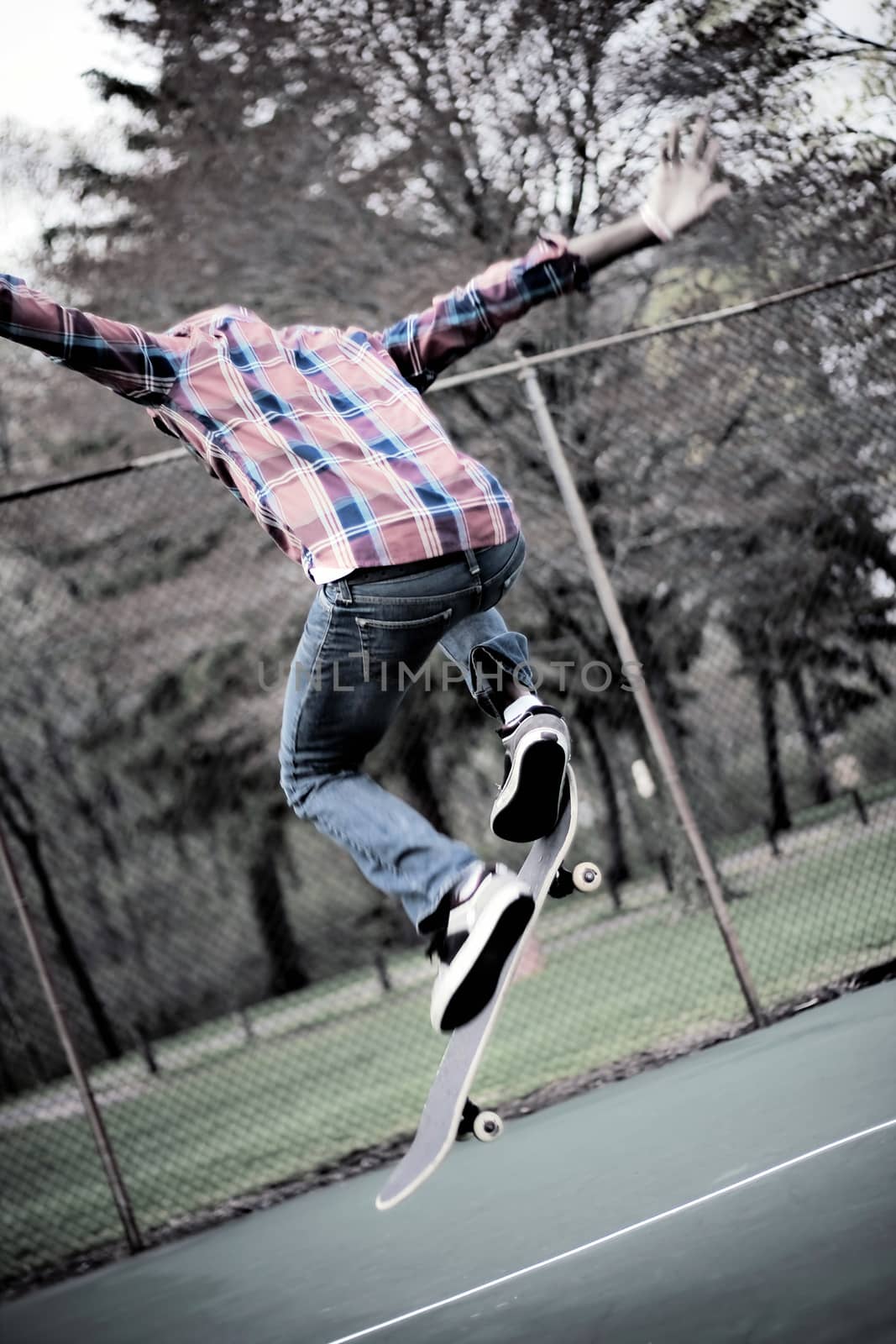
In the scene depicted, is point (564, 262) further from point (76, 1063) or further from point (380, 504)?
point (76, 1063)

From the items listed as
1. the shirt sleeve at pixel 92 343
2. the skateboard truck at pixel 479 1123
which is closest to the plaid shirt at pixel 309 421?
the shirt sleeve at pixel 92 343

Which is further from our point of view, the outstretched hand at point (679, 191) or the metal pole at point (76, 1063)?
the metal pole at point (76, 1063)

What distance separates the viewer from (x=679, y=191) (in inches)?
104

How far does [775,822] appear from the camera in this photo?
1031 centimetres

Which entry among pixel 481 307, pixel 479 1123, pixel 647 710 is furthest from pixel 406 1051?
pixel 481 307

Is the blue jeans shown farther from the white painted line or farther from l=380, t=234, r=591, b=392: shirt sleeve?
the white painted line

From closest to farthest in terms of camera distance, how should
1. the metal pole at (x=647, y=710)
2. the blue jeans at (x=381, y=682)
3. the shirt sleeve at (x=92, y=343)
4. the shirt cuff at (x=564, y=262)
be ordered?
1. the shirt sleeve at (x=92, y=343)
2. the blue jeans at (x=381, y=682)
3. the shirt cuff at (x=564, y=262)
4. the metal pole at (x=647, y=710)

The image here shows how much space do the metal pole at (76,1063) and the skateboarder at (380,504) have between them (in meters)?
2.80

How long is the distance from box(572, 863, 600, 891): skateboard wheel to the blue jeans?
29cm

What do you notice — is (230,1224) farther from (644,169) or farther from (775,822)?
(644,169)

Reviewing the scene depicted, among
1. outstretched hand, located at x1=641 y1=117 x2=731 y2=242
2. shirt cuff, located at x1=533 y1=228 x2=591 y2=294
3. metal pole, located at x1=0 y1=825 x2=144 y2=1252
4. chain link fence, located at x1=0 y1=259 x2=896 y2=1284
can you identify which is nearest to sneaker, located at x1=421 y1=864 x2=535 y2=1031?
shirt cuff, located at x1=533 y1=228 x2=591 y2=294

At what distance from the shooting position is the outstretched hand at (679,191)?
2615 millimetres

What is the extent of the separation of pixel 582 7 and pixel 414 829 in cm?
878

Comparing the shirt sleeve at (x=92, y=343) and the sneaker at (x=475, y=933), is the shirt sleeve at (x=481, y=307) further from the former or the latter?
the sneaker at (x=475, y=933)
